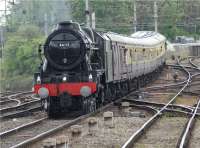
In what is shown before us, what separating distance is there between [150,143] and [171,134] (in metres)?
1.44

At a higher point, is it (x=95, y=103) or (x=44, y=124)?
→ (x=95, y=103)

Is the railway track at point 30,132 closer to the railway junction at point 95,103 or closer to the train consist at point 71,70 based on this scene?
the railway junction at point 95,103

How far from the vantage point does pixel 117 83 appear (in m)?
21.4

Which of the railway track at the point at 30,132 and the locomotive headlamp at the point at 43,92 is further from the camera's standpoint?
the locomotive headlamp at the point at 43,92

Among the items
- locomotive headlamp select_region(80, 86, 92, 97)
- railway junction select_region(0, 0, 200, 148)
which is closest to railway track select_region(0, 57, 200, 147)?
railway junction select_region(0, 0, 200, 148)

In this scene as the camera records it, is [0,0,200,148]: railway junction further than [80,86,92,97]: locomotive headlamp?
No

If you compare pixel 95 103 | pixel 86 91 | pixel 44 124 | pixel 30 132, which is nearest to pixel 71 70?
pixel 86 91

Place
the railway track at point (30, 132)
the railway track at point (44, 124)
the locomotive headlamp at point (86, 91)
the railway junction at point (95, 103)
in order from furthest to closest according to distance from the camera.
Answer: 1. the locomotive headlamp at point (86, 91)
2. the railway junction at point (95, 103)
3. the railway track at point (44, 124)
4. the railway track at point (30, 132)

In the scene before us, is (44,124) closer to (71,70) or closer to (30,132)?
(30,132)

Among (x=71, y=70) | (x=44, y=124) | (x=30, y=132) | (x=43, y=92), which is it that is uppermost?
A: (x=71, y=70)

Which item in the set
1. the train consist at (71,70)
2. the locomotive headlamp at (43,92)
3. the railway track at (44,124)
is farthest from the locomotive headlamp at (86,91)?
the locomotive headlamp at (43,92)

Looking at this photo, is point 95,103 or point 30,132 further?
point 95,103

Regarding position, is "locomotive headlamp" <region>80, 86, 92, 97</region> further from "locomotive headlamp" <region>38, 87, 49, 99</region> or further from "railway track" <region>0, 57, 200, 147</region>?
"locomotive headlamp" <region>38, 87, 49, 99</region>

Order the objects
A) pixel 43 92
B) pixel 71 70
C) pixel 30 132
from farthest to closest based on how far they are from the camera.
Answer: pixel 71 70, pixel 43 92, pixel 30 132
